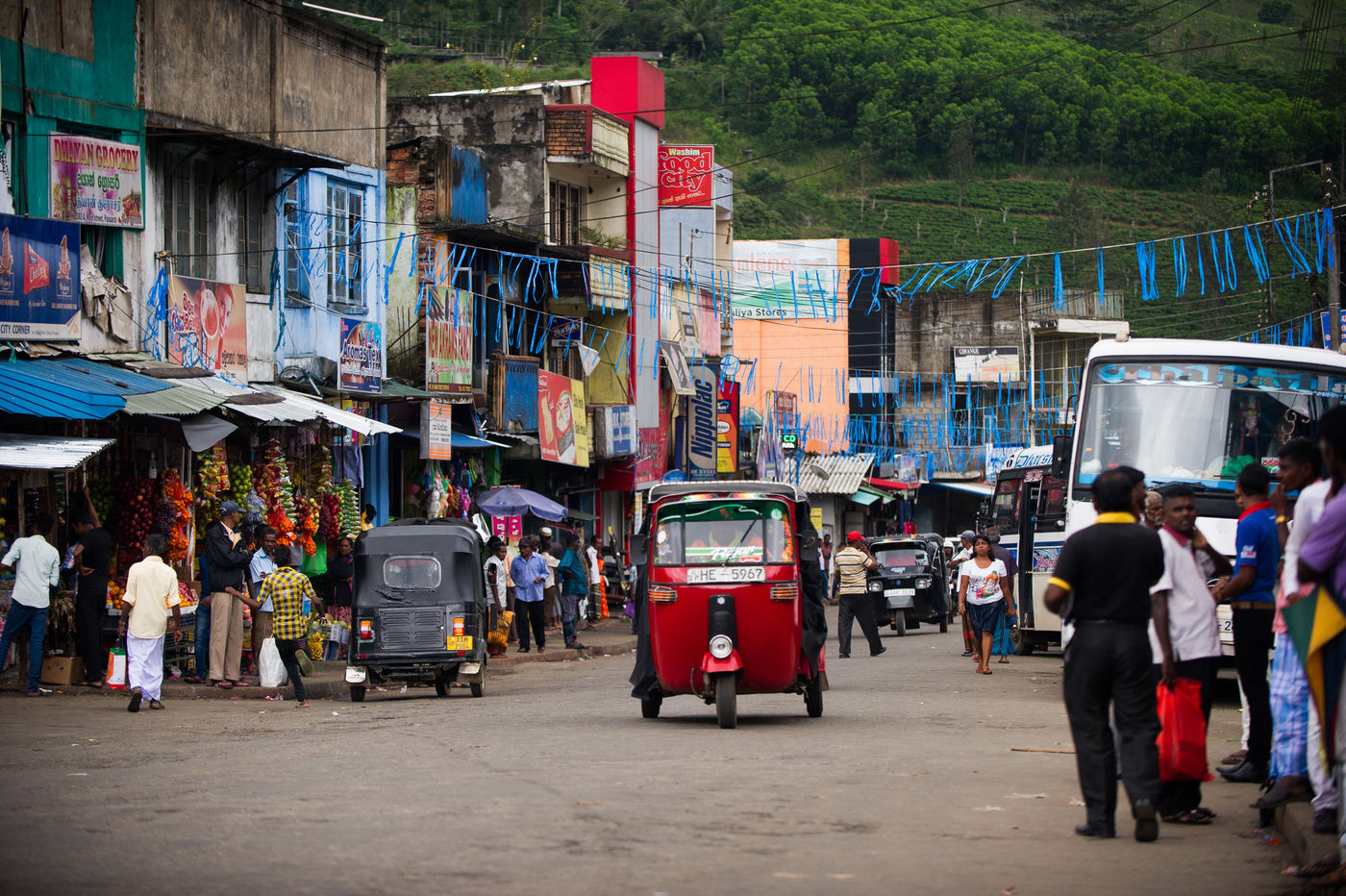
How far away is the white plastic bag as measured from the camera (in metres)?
18.8

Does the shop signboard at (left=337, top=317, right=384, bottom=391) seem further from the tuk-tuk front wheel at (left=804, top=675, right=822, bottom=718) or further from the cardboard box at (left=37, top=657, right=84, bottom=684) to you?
the tuk-tuk front wheel at (left=804, top=675, right=822, bottom=718)

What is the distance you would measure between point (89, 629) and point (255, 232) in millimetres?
7895

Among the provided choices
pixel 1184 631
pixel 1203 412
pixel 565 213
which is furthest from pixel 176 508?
pixel 565 213

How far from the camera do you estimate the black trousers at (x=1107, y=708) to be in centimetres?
823

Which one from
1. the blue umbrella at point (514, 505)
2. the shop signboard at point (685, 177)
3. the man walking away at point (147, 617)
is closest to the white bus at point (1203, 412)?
the man walking away at point (147, 617)

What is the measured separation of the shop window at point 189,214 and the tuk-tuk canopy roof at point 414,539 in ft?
18.6

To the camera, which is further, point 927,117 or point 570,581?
point 927,117

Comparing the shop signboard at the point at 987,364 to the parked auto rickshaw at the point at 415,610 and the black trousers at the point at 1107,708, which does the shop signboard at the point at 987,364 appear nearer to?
the parked auto rickshaw at the point at 415,610

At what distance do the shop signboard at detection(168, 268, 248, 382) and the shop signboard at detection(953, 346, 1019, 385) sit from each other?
50302mm

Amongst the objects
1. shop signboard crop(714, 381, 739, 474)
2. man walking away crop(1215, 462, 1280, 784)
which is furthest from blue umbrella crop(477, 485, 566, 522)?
man walking away crop(1215, 462, 1280, 784)

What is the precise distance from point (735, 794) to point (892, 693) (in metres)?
8.81

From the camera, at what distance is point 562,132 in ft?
126

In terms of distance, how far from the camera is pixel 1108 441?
685 inches

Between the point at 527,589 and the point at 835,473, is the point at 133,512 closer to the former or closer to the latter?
the point at 527,589
